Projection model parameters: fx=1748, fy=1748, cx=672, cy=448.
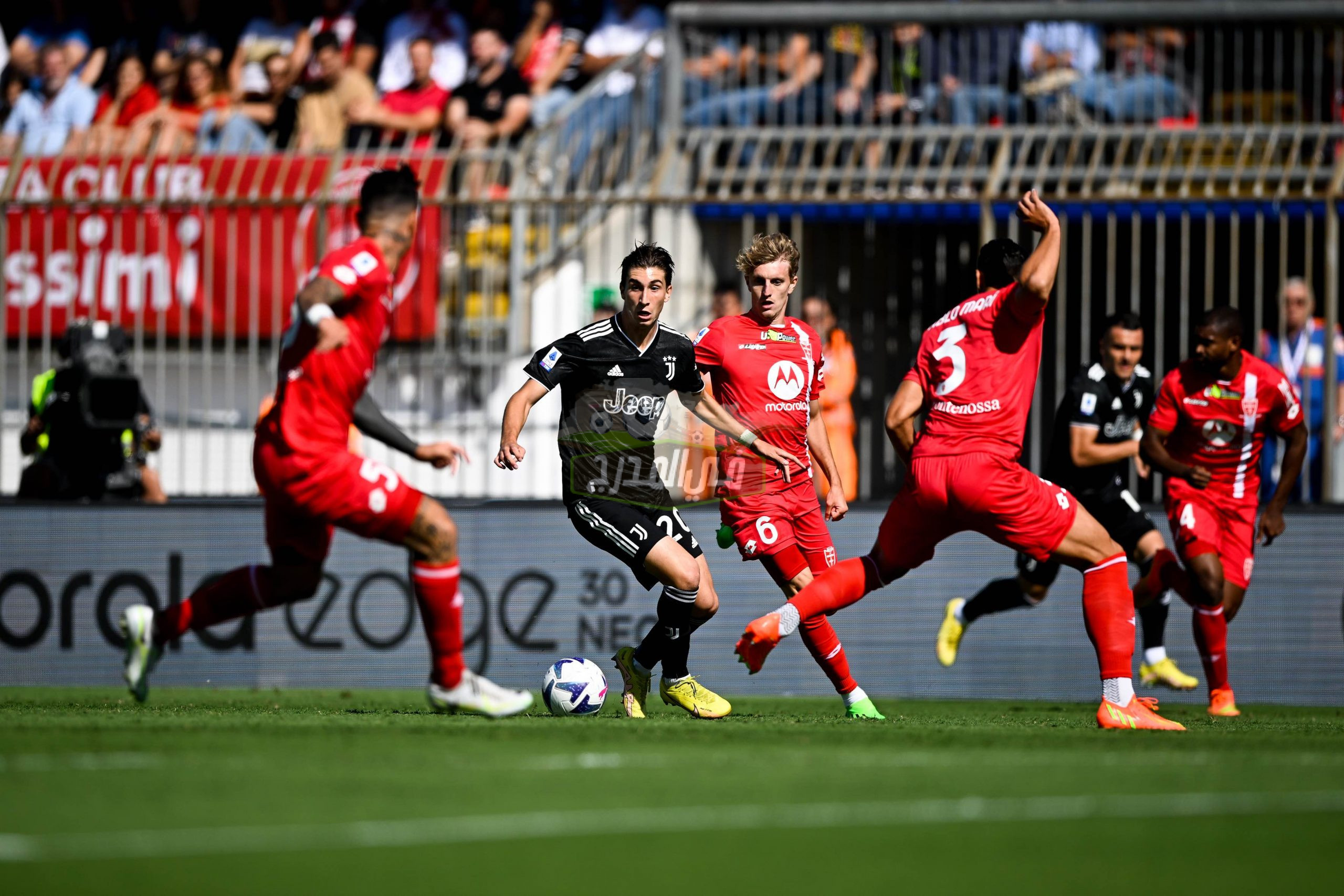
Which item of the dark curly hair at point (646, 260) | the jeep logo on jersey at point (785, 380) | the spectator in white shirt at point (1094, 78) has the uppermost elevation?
the spectator in white shirt at point (1094, 78)

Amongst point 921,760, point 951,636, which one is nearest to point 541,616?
point 951,636

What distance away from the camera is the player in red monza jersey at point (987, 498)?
→ 7602mm

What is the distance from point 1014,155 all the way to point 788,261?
22.6 ft

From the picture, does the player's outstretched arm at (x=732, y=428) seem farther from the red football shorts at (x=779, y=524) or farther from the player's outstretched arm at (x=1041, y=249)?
the player's outstretched arm at (x=1041, y=249)

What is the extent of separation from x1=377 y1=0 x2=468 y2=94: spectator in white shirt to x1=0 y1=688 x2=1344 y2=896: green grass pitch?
37.1ft

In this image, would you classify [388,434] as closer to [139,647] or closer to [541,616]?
[139,647]

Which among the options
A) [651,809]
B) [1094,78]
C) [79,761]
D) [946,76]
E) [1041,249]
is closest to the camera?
[651,809]

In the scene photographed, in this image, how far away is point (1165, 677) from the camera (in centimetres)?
1047

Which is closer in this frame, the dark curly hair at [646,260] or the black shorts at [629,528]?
the black shorts at [629,528]

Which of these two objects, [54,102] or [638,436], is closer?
[638,436]

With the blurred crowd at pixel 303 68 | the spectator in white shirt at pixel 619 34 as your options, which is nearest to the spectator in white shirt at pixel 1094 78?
the spectator in white shirt at pixel 619 34

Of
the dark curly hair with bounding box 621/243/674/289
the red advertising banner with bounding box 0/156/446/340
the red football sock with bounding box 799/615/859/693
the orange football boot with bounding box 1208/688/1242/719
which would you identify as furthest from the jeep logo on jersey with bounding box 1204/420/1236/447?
the red advertising banner with bounding box 0/156/446/340

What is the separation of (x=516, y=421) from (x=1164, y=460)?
12.9 ft

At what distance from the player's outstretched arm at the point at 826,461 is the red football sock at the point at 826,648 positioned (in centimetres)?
57
